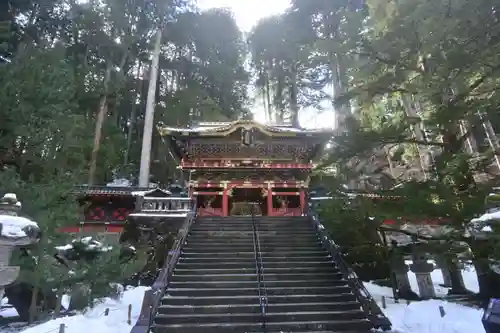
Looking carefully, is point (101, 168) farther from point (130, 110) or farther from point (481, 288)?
point (481, 288)

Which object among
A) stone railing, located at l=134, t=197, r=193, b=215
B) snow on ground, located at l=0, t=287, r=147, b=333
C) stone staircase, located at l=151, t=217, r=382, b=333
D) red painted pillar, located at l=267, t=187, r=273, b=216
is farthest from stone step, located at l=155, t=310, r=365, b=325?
red painted pillar, located at l=267, t=187, r=273, b=216

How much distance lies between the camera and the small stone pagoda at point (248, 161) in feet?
49.6

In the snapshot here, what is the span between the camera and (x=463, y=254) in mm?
6160

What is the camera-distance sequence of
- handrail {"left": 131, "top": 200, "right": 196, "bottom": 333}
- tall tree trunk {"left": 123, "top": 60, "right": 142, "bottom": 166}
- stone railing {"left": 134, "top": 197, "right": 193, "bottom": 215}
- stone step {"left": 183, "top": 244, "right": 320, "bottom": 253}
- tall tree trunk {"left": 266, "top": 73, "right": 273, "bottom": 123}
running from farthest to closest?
1. tall tree trunk {"left": 266, "top": 73, "right": 273, "bottom": 123}
2. tall tree trunk {"left": 123, "top": 60, "right": 142, "bottom": 166}
3. stone railing {"left": 134, "top": 197, "right": 193, "bottom": 215}
4. stone step {"left": 183, "top": 244, "right": 320, "bottom": 253}
5. handrail {"left": 131, "top": 200, "right": 196, "bottom": 333}

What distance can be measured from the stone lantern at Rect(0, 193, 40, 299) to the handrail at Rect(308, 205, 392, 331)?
540cm

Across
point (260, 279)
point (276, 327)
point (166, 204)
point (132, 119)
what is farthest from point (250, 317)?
point (132, 119)

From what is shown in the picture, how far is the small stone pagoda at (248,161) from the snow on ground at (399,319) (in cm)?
634

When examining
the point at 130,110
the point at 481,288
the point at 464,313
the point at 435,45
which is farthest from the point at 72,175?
the point at 130,110

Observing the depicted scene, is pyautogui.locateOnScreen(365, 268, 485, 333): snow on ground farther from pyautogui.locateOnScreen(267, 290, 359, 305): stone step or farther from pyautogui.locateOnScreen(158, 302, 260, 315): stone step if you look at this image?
pyautogui.locateOnScreen(158, 302, 260, 315): stone step

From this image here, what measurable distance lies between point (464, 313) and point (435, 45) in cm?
508

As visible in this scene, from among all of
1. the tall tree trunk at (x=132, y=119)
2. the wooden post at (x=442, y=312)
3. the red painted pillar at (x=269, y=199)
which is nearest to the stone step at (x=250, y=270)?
the wooden post at (x=442, y=312)

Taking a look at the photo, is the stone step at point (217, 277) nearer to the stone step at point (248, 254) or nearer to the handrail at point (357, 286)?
the stone step at point (248, 254)

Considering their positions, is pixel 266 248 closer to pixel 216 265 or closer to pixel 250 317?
pixel 216 265

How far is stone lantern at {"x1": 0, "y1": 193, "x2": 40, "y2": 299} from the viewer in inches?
169
